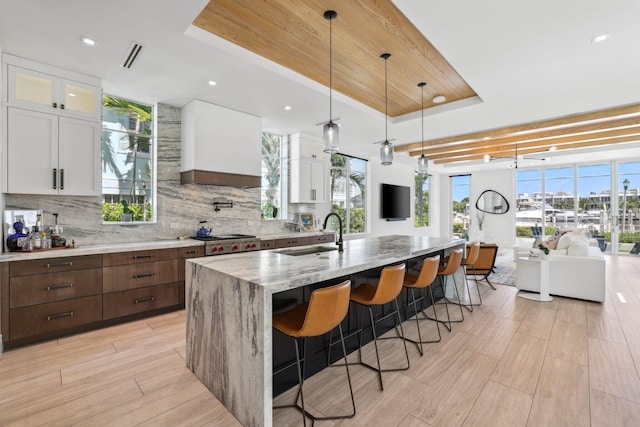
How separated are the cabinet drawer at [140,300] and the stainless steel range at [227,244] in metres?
0.60

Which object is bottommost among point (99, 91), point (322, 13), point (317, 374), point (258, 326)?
point (317, 374)

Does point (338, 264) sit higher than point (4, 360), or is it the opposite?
point (338, 264)

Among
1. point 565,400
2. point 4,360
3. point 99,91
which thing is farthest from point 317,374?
point 99,91

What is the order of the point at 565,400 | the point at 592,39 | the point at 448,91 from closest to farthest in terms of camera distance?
the point at 565,400
the point at 592,39
the point at 448,91

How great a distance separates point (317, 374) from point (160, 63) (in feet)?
10.7

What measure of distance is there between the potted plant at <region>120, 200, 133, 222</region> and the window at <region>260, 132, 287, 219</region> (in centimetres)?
213

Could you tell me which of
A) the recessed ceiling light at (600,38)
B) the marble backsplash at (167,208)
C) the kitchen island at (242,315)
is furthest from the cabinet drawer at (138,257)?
the recessed ceiling light at (600,38)

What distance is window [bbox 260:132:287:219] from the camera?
5641 mm

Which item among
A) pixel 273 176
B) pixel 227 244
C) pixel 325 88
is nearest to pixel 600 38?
pixel 325 88

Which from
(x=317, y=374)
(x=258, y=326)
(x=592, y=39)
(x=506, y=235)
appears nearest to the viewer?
(x=258, y=326)

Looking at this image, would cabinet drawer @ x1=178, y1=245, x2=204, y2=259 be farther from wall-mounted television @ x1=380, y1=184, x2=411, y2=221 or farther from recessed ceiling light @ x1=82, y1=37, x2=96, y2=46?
wall-mounted television @ x1=380, y1=184, x2=411, y2=221

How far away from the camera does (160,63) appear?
300cm

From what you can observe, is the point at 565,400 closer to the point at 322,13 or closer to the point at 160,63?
the point at 322,13

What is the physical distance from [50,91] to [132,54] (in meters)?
1.08
